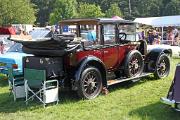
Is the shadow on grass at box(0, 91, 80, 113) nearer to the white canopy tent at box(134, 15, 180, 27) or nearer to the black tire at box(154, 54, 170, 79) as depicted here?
the black tire at box(154, 54, 170, 79)

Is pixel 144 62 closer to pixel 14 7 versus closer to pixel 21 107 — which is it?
pixel 21 107

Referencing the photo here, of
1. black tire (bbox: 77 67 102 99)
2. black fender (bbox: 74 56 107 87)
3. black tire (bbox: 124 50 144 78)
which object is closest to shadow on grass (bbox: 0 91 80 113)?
black tire (bbox: 77 67 102 99)

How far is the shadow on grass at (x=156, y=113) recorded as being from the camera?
23.2ft

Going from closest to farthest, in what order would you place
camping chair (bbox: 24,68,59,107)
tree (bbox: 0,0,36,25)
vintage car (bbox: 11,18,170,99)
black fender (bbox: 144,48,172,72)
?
camping chair (bbox: 24,68,59,107)
vintage car (bbox: 11,18,170,99)
black fender (bbox: 144,48,172,72)
tree (bbox: 0,0,36,25)

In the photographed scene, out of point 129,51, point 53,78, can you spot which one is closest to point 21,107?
point 53,78

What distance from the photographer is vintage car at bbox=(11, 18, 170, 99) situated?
835cm

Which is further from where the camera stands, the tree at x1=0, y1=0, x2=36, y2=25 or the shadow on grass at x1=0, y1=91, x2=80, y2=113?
the tree at x1=0, y1=0, x2=36, y2=25

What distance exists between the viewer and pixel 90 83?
28.6 feet

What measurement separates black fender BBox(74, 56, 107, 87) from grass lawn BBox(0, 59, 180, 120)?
560mm

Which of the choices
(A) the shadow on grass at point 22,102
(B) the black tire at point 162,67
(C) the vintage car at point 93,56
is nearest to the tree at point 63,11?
(B) the black tire at point 162,67

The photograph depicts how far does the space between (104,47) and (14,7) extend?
45299 mm

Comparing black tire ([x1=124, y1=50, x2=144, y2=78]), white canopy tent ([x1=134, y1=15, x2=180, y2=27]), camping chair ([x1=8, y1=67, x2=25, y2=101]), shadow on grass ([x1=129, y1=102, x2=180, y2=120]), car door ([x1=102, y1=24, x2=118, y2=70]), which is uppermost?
white canopy tent ([x1=134, y1=15, x2=180, y2=27])

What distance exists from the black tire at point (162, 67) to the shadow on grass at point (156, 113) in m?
2.94

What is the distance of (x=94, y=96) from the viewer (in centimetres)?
879
